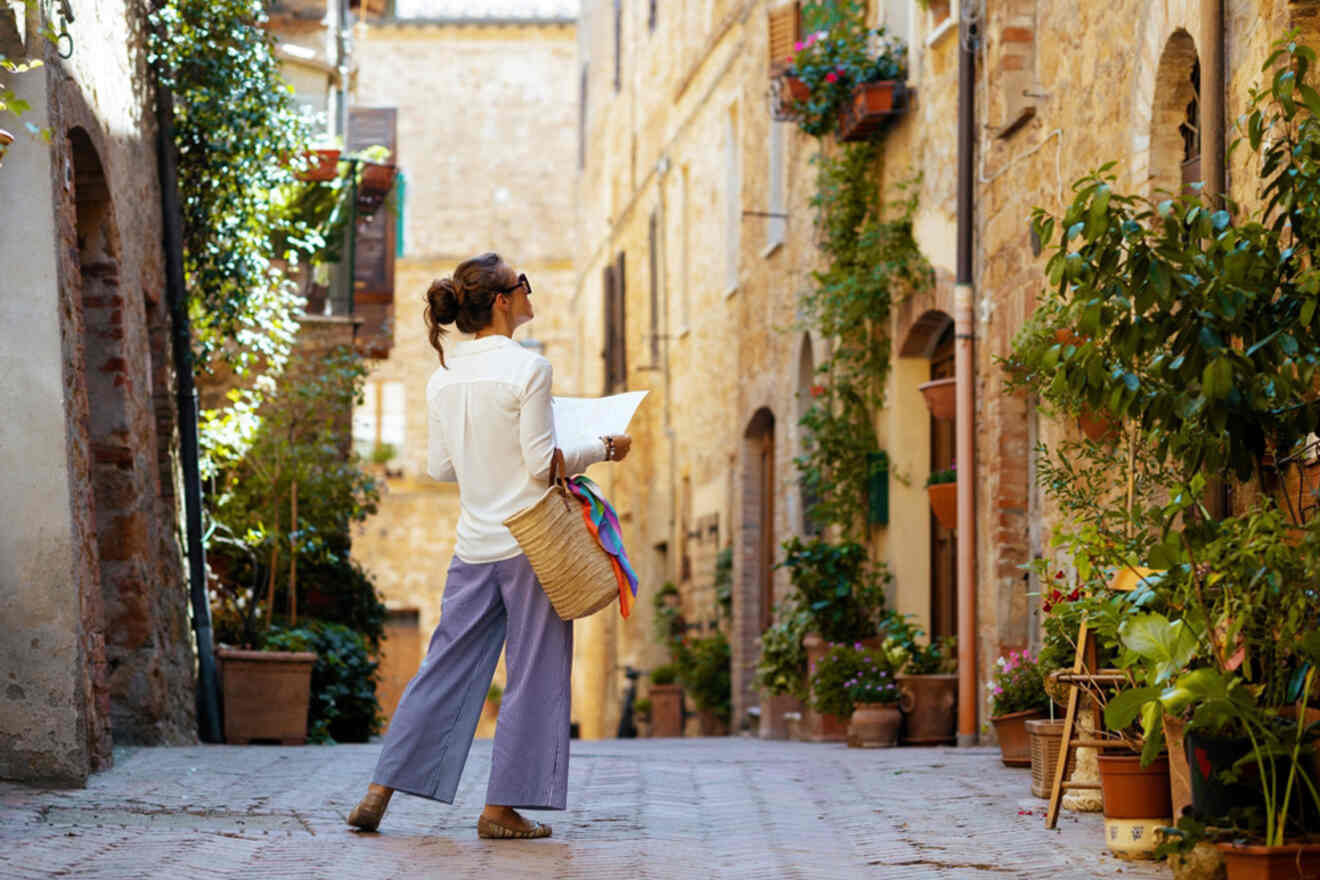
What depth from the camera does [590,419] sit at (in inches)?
208

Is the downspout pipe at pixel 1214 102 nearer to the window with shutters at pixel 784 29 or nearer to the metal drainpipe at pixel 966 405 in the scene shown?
the metal drainpipe at pixel 966 405

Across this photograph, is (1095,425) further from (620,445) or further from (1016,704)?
(620,445)

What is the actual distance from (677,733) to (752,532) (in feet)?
10.0

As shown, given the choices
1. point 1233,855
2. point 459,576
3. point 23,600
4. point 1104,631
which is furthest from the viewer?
point 23,600

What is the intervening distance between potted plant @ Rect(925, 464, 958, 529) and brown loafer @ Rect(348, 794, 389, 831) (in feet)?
18.0

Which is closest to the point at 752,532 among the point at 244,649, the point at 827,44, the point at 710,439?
the point at 710,439

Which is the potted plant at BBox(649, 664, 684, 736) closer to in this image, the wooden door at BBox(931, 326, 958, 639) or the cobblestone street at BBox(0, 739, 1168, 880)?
the wooden door at BBox(931, 326, 958, 639)

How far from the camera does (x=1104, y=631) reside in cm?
481

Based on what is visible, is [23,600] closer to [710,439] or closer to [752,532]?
[752,532]

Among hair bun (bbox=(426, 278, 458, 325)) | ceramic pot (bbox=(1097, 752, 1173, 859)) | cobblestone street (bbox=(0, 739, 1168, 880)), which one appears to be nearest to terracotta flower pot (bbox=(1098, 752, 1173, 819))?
ceramic pot (bbox=(1097, 752, 1173, 859))

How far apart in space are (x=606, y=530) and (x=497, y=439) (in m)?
0.38

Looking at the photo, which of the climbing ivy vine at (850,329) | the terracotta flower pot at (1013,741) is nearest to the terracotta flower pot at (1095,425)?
the terracotta flower pot at (1013,741)

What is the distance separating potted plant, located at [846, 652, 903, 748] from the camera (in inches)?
414

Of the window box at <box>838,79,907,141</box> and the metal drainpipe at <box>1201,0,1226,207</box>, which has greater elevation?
the window box at <box>838,79,907,141</box>
